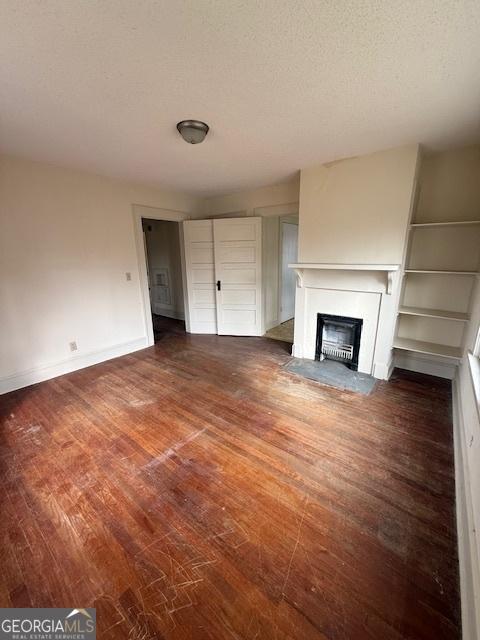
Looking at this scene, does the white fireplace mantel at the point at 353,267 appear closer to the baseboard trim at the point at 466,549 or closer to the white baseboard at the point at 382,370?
the white baseboard at the point at 382,370

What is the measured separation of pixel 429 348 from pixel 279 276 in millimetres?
2835

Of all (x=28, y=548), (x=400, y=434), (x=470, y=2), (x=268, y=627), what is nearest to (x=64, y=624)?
(x=28, y=548)

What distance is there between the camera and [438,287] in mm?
2881

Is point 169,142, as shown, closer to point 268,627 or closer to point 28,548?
point 28,548

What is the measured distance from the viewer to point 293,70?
1.50 metres

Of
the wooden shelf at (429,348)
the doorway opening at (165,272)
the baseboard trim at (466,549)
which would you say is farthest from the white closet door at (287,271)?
the baseboard trim at (466,549)

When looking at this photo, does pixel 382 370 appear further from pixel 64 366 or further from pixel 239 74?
pixel 64 366

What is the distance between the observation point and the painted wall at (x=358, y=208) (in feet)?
8.50

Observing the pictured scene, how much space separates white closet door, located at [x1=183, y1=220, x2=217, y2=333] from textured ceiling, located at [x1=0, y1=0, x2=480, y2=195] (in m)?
1.94

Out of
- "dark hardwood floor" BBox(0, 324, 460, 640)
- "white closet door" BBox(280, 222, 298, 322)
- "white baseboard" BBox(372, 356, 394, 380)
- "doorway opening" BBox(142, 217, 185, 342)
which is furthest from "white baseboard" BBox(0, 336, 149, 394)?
"white baseboard" BBox(372, 356, 394, 380)

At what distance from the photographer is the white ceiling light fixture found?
205 centimetres

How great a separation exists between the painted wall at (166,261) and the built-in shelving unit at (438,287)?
426cm

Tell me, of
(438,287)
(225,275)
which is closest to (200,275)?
(225,275)

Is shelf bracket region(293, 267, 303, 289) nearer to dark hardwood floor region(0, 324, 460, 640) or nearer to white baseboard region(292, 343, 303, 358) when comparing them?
white baseboard region(292, 343, 303, 358)
